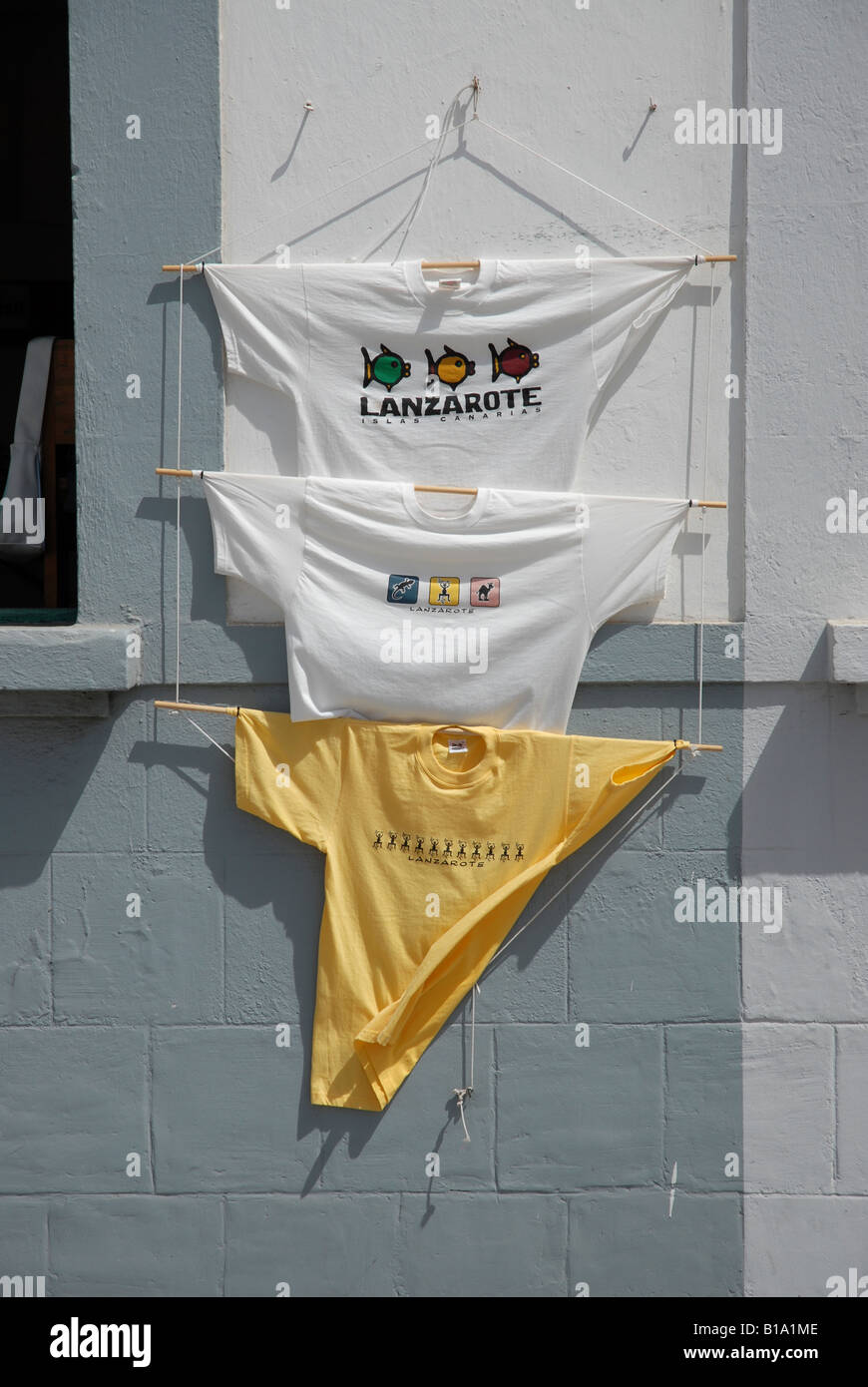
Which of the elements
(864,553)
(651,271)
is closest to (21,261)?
(651,271)

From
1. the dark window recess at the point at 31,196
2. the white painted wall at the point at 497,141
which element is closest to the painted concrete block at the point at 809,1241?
the white painted wall at the point at 497,141

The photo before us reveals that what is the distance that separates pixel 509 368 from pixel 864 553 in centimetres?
138

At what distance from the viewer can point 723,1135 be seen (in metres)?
3.65

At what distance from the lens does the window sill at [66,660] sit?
347 cm

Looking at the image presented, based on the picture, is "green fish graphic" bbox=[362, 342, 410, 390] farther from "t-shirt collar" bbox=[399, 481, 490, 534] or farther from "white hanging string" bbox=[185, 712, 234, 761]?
"white hanging string" bbox=[185, 712, 234, 761]

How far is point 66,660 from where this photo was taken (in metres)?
3.48

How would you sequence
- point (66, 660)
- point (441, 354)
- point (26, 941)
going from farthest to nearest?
point (26, 941), point (441, 354), point (66, 660)

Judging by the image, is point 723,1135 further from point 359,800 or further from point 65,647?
point 65,647

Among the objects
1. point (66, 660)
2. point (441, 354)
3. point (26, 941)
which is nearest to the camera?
point (66, 660)

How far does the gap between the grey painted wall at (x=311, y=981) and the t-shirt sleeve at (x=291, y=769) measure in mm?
103

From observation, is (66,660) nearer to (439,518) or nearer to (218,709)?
(218,709)

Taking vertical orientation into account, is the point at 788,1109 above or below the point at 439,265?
below

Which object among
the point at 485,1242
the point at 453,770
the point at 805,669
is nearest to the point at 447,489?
the point at 453,770

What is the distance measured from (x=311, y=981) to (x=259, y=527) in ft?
5.18
